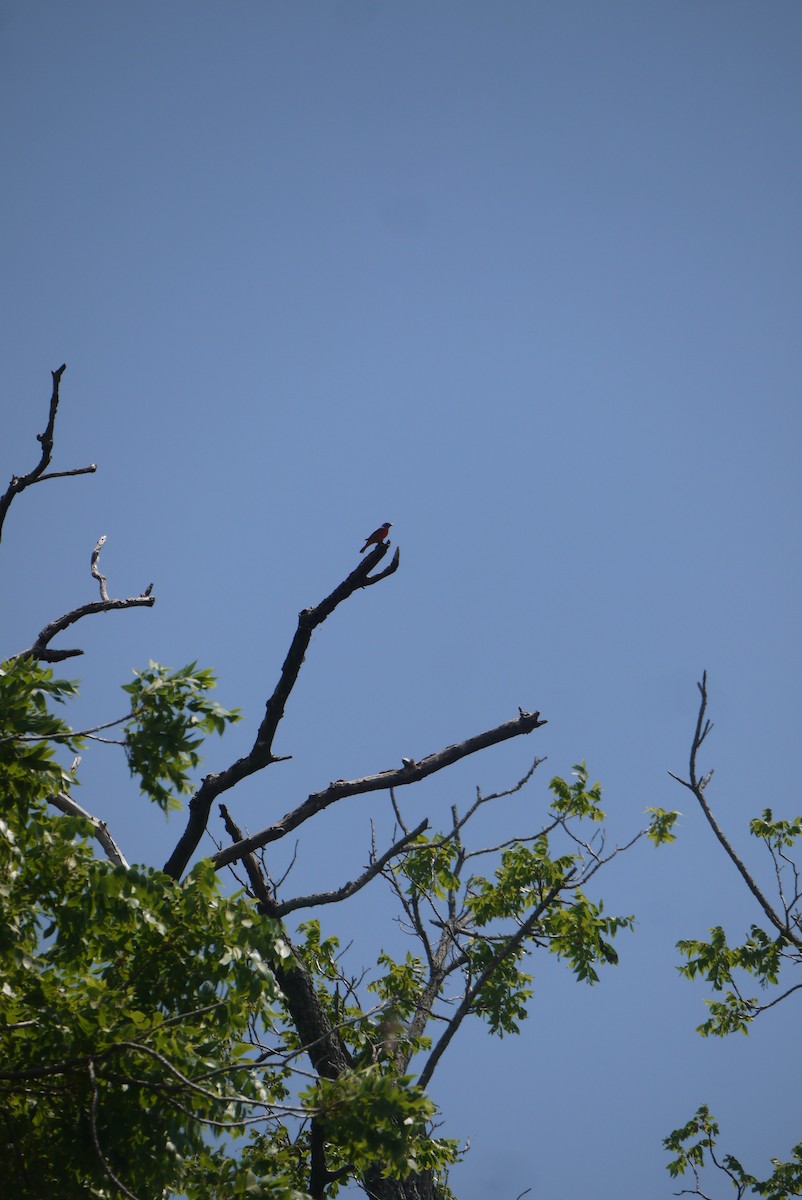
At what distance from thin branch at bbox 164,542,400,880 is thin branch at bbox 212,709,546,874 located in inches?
15.4

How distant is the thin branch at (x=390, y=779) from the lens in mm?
9070

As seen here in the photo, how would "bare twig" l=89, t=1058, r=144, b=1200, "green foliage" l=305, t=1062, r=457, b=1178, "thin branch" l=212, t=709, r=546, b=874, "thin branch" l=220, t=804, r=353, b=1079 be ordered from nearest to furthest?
"bare twig" l=89, t=1058, r=144, b=1200 → "green foliage" l=305, t=1062, r=457, b=1178 → "thin branch" l=212, t=709, r=546, b=874 → "thin branch" l=220, t=804, r=353, b=1079

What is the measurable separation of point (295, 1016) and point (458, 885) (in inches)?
133

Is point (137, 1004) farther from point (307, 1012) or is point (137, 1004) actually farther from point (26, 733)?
point (307, 1012)

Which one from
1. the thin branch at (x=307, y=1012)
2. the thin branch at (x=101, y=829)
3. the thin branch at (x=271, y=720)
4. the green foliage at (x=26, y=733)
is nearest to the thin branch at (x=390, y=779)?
the thin branch at (x=271, y=720)

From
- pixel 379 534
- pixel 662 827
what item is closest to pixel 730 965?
pixel 662 827

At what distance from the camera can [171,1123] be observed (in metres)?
5.60

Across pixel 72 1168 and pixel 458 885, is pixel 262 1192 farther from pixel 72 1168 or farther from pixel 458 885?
pixel 458 885

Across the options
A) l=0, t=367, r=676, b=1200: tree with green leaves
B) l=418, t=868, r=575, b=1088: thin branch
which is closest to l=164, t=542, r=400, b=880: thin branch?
l=0, t=367, r=676, b=1200: tree with green leaves

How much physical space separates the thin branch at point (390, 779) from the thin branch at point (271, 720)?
1.28ft

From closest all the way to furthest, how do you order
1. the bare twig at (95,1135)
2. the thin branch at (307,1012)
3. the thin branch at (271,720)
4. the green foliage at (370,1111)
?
the bare twig at (95,1135), the green foliage at (370,1111), the thin branch at (271,720), the thin branch at (307,1012)

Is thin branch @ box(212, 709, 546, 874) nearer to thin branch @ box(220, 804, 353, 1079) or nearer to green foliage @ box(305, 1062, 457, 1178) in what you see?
thin branch @ box(220, 804, 353, 1079)

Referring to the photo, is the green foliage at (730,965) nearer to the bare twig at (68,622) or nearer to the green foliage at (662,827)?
the green foliage at (662,827)

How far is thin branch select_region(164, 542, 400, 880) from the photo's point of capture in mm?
8031
